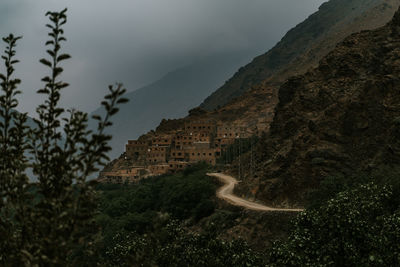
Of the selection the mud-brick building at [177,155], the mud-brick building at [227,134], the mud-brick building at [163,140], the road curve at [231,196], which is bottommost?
the road curve at [231,196]

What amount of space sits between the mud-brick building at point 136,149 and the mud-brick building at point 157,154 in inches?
A: 143

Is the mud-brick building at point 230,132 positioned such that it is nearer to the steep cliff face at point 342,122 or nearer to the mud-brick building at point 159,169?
the mud-brick building at point 159,169

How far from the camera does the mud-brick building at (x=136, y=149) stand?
96.5 m

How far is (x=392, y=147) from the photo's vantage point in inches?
1446

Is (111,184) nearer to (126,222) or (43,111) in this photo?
(126,222)

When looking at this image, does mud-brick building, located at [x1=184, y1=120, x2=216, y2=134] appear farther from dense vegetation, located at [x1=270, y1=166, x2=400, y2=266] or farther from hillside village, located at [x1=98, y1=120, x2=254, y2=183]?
dense vegetation, located at [x1=270, y1=166, x2=400, y2=266]

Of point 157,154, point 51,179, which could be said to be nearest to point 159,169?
point 157,154

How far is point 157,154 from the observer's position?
91.9m

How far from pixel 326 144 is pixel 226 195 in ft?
49.2

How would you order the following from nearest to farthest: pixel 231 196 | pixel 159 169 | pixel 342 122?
pixel 342 122
pixel 231 196
pixel 159 169

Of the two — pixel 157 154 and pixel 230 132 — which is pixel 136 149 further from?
pixel 230 132

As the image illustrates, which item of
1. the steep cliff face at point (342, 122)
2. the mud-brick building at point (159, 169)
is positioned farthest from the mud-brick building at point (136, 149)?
the steep cliff face at point (342, 122)

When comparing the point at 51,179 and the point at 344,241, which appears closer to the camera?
the point at 51,179

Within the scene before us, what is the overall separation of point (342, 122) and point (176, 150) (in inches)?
1958
